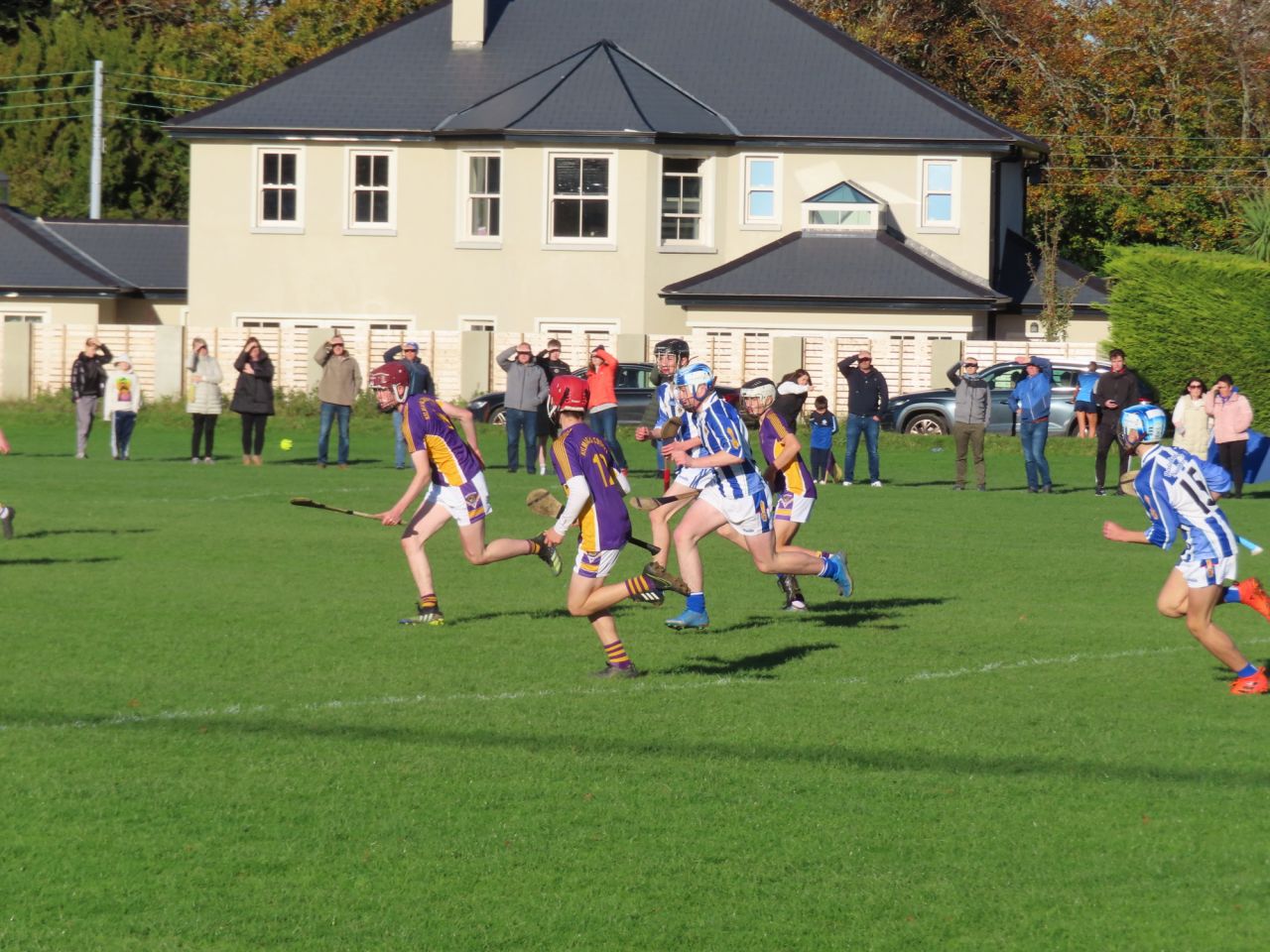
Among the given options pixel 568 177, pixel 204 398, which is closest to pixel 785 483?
pixel 204 398

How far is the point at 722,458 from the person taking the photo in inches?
522

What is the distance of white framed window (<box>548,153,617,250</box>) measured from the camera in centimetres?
4481

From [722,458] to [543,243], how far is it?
106ft

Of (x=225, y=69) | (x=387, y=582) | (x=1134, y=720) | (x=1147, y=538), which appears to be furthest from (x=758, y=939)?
(x=225, y=69)

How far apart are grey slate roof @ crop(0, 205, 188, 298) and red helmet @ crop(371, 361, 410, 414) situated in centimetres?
3674

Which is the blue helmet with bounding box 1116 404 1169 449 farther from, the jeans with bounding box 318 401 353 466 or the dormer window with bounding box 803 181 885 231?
the dormer window with bounding box 803 181 885 231

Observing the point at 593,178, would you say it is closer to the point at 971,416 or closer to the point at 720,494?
the point at 971,416

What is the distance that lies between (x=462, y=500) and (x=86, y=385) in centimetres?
1808

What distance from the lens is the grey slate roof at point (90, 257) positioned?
4881 cm

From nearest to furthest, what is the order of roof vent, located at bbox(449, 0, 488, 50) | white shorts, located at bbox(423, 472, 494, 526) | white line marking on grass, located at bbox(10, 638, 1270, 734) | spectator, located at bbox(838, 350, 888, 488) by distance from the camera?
1. white line marking on grass, located at bbox(10, 638, 1270, 734)
2. white shorts, located at bbox(423, 472, 494, 526)
3. spectator, located at bbox(838, 350, 888, 488)
4. roof vent, located at bbox(449, 0, 488, 50)

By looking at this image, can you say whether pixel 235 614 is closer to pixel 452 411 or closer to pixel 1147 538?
pixel 452 411

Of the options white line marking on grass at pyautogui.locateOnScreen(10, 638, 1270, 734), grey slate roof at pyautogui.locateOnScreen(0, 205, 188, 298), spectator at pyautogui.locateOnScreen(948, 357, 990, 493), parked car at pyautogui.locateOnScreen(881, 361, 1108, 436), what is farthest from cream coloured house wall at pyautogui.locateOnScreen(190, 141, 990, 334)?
white line marking on grass at pyautogui.locateOnScreen(10, 638, 1270, 734)

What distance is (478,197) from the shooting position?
150 feet

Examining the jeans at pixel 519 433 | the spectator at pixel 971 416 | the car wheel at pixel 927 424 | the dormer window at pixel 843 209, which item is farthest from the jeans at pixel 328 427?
the dormer window at pixel 843 209
